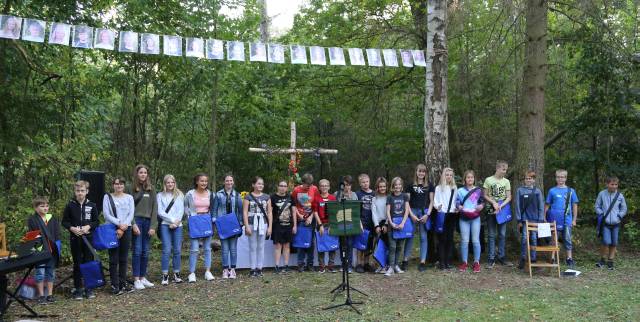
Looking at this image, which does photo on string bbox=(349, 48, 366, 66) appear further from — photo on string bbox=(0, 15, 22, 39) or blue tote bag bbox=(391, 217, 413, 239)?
photo on string bbox=(0, 15, 22, 39)

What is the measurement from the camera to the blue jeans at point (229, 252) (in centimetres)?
761

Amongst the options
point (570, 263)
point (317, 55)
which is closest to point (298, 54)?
point (317, 55)

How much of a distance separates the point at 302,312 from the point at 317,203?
2.35 meters

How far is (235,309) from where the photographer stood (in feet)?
19.6

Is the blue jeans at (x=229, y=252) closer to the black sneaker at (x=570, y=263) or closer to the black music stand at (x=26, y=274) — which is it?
the black music stand at (x=26, y=274)

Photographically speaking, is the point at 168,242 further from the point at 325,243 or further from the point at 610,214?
Result: the point at 610,214

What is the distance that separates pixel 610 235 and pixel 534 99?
2519 mm

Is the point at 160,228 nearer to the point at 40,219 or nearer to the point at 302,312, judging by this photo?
the point at 40,219

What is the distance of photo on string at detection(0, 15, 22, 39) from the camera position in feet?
23.0

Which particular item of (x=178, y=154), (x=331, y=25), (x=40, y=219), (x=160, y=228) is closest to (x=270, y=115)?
(x=178, y=154)

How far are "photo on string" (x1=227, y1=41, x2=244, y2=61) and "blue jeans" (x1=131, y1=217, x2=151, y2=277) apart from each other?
2.92 m

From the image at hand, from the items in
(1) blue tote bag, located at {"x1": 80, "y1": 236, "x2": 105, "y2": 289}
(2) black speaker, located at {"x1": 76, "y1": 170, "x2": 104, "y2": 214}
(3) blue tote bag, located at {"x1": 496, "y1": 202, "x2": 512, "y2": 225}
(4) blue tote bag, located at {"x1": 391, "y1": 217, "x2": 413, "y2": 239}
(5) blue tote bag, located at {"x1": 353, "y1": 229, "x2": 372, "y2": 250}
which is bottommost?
(1) blue tote bag, located at {"x1": 80, "y1": 236, "x2": 105, "y2": 289}

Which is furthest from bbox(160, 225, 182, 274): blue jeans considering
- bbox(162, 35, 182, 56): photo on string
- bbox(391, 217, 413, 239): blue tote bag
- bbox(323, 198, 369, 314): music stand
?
bbox(391, 217, 413, 239): blue tote bag

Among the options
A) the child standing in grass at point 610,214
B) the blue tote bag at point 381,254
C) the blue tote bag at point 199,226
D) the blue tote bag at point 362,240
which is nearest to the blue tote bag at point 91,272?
the blue tote bag at point 199,226
